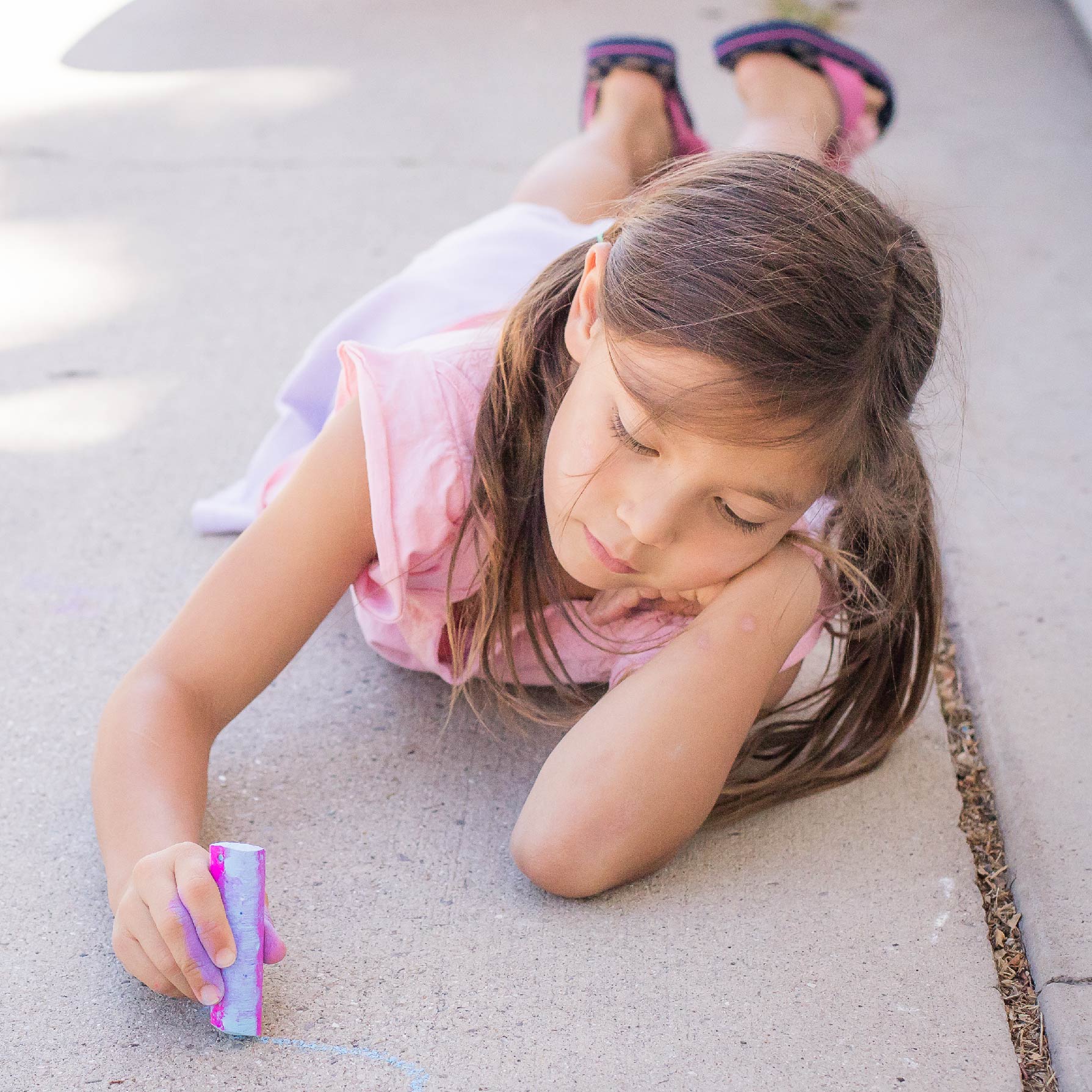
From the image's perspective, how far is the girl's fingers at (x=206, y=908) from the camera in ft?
3.79

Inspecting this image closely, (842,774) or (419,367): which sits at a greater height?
(419,367)

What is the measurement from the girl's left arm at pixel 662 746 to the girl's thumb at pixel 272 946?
0.96 ft

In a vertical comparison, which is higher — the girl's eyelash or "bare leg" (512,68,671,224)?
the girl's eyelash

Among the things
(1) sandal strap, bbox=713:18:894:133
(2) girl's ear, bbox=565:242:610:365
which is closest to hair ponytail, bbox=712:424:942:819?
(2) girl's ear, bbox=565:242:610:365

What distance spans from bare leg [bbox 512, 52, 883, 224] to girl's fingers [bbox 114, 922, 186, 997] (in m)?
1.67

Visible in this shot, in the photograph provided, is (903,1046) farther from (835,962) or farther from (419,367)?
(419,367)

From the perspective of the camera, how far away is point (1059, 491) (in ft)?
7.21

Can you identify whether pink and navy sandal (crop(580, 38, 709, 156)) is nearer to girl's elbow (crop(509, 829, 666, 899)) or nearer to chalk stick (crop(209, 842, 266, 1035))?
girl's elbow (crop(509, 829, 666, 899))

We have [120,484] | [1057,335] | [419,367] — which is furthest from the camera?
[1057,335]

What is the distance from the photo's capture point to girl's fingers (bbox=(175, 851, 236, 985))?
1155 mm

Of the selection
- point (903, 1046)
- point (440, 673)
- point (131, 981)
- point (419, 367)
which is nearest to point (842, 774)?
point (903, 1046)

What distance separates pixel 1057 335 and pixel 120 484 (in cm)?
186

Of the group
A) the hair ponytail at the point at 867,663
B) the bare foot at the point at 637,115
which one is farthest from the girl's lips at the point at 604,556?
the bare foot at the point at 637,115

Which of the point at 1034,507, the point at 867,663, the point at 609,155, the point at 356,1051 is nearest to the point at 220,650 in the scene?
the point at 356,1051
